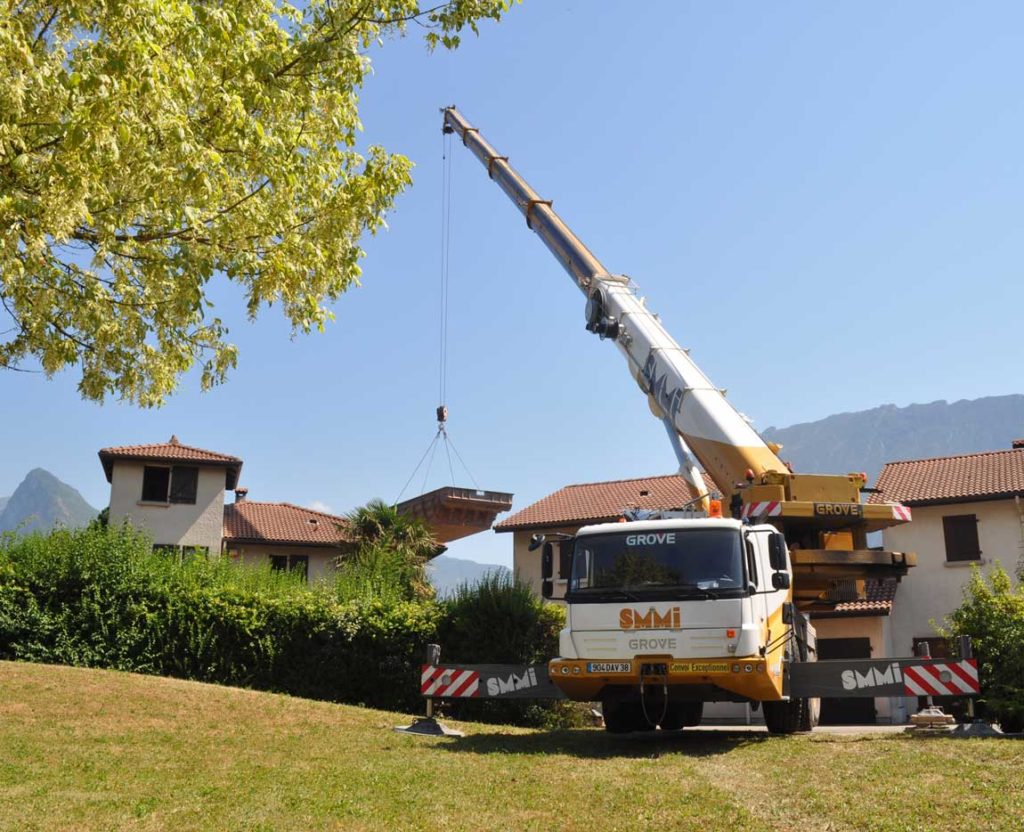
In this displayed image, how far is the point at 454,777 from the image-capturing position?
9.70m

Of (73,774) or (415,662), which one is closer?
(73,774)

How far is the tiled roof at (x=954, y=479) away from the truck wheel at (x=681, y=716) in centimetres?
1465

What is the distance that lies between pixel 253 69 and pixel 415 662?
479 inches

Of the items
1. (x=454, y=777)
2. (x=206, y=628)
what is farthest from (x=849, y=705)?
(x=454, y=777)

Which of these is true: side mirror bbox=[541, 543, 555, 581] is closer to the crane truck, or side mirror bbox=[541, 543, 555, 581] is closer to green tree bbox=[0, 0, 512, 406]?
the crane truck

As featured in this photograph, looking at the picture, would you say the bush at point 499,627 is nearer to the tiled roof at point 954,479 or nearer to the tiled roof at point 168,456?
the tiled roof at point 954,479

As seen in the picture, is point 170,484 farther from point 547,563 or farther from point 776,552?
point 776,552

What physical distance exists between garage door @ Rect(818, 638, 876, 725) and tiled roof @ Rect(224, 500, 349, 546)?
18.6 m

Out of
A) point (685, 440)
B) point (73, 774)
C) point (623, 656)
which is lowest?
point (73, 774)

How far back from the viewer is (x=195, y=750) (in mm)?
11445

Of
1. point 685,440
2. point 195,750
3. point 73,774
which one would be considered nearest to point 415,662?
point 685,440

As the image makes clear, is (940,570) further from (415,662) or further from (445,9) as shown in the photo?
(445,9)

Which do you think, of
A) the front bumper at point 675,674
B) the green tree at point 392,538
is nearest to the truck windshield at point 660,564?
the front bumper at point 675,674

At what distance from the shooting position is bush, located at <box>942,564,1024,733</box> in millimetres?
13617
